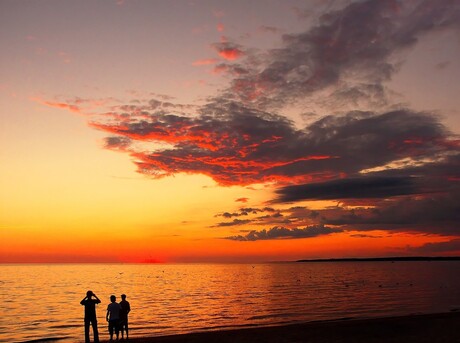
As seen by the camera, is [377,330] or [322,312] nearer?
[377,330]

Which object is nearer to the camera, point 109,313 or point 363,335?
point 109,313

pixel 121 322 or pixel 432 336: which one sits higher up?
pixel 121 322

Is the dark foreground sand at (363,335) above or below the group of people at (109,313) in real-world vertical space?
below

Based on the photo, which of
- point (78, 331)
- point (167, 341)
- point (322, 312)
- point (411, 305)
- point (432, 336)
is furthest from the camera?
point (411, 305)

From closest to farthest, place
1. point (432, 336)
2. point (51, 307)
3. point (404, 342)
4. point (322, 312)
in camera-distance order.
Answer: point (404, 342) < point (432, 336) < point (322, 312) < point (51, 307)

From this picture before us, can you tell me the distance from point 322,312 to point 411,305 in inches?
604

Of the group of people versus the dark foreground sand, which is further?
the dark foreground sand

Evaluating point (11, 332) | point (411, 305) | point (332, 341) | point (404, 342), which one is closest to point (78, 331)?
point (11, 332)

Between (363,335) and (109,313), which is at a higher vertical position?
(109,313)

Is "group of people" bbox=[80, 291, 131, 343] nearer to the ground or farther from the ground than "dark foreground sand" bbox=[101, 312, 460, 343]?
farther from the ground

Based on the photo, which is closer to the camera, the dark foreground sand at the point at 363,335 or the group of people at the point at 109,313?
the group of people at the point at 109,313

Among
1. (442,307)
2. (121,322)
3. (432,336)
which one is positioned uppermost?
(121,322)

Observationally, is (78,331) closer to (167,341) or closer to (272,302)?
(167,341)

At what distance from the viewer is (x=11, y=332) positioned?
143 ft
